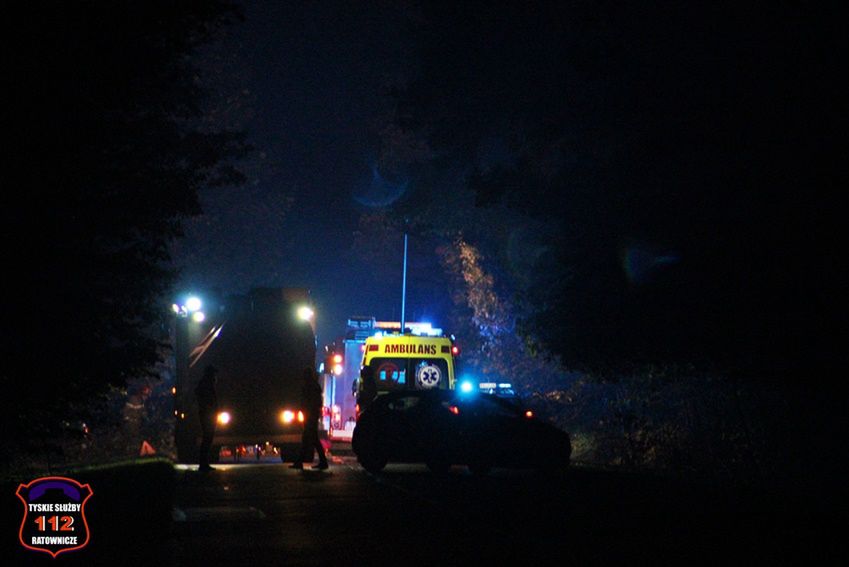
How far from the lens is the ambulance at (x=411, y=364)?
104ft

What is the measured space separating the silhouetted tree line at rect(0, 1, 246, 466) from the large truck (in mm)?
8552

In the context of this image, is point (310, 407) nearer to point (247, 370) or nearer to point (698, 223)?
point (247, 370)

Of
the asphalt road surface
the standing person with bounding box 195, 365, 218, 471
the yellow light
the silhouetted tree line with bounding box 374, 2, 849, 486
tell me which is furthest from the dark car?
the yellow light

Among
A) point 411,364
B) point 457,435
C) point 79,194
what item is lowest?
point 457,435

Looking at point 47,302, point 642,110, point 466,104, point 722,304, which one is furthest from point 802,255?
point 466,104

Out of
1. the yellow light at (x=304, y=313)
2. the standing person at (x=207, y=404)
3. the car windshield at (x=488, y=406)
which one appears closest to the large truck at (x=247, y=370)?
the yellow light at (x=304, y=313)

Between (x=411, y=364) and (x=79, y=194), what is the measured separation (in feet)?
54.3

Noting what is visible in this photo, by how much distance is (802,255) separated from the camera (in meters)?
23.7

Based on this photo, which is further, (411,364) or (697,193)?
(411,364)

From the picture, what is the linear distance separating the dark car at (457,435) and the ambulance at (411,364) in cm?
593

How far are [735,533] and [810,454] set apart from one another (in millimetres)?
9568

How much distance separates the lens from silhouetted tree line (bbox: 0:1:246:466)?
45.3ft

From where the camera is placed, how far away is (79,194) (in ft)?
51.9

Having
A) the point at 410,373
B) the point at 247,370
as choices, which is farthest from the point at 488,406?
the point at 410,373
